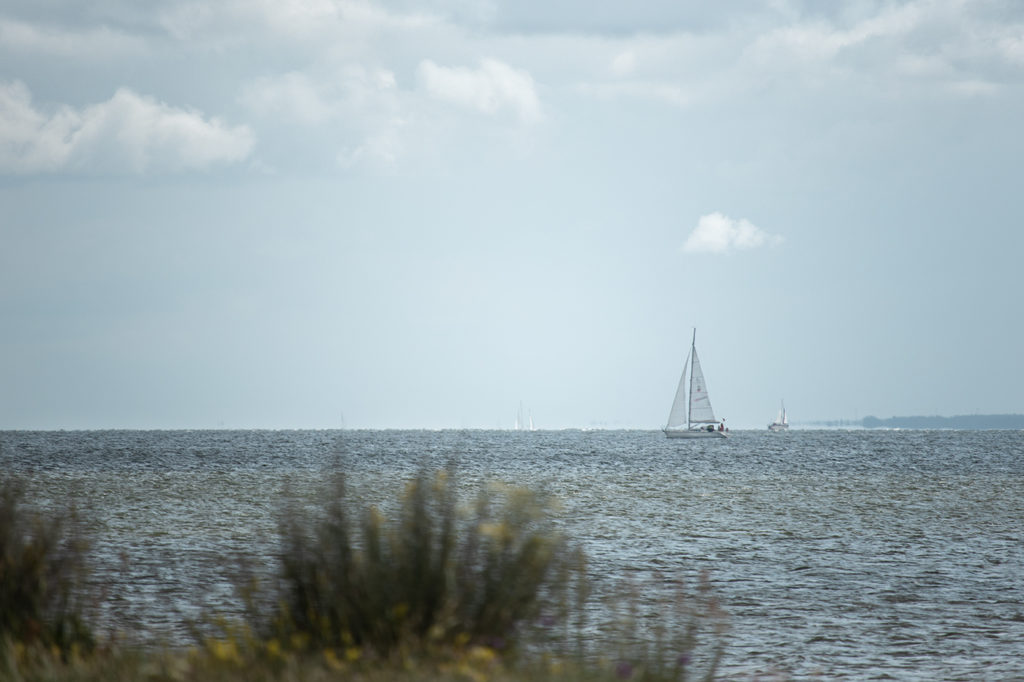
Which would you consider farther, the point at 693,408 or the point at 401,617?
the point at 693,408

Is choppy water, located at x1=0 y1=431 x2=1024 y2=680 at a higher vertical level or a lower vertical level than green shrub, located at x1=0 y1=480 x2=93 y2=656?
lower

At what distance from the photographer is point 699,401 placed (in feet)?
481

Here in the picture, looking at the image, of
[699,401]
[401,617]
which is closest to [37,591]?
[401,617]

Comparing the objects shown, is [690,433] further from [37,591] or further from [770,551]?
[37,591]

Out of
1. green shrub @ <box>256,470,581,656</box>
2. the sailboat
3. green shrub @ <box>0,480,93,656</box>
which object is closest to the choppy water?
green shrub @ <box>256,470,581,656</box>

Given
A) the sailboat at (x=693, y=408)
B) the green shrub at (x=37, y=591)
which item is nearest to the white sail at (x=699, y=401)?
the sailboat at (x=693, y=408)

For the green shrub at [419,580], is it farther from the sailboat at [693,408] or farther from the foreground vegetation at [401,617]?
the sailboat at [693,408]

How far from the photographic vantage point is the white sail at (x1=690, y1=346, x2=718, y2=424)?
144m

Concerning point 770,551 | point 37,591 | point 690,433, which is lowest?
point 770,551

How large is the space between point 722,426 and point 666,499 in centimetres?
11820

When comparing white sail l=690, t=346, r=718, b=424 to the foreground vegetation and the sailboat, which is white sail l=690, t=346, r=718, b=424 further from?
the foreground vegetation

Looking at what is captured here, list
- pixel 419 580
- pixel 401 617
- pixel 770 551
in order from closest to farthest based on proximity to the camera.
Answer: pixel 401 617 → pixel 419 580 → pixel 770 551

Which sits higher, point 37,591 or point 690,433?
point 690,433

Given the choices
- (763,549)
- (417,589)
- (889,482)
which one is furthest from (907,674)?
(889,482)
